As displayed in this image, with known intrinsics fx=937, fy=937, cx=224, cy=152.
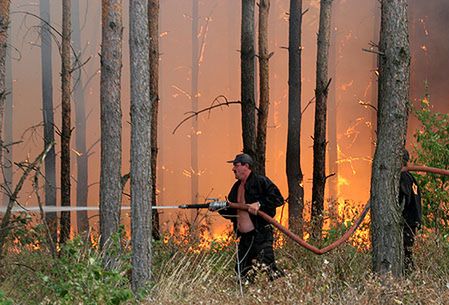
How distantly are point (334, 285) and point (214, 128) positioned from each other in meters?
10.8

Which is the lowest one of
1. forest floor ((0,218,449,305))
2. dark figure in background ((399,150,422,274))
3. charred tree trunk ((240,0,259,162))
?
forest floor ((0,218,449,305))

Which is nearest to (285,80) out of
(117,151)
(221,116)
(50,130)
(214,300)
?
(221,116)

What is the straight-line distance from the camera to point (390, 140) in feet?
33.6

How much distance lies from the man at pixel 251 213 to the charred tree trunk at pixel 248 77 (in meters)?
4.47

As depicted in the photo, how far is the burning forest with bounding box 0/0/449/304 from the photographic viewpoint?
11750 mm

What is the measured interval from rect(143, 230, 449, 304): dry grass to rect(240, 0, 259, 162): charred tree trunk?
438cm

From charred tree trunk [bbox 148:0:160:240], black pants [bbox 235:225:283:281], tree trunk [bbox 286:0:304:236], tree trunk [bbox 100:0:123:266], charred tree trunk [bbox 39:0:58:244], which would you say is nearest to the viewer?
black pants [bbox 235:225:283:281]

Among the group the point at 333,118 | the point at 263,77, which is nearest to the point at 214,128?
the point at 333,118

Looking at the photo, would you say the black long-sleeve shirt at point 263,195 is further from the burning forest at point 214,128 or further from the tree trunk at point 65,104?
the tree trunk at point 65,104

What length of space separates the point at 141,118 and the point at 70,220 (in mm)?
9515

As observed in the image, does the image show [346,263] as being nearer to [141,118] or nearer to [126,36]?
[141,118]

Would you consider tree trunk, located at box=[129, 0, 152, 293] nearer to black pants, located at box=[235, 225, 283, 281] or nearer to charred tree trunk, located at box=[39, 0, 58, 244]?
black pants, located at box=[235, 225, 283, 281]

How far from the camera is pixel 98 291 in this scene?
823 cm

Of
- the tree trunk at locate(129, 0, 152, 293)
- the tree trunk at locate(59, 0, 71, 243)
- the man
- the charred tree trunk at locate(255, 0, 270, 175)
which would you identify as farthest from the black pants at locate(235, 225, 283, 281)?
the tree trunk at locate(59, 0, 71, 243)
